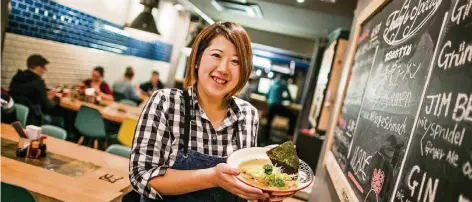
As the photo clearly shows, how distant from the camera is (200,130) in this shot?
156 centimetres

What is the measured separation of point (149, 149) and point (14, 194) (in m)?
0.95

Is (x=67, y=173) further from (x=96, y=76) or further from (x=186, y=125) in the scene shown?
(x=96, y=76)

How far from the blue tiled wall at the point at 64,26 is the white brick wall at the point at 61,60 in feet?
0.35

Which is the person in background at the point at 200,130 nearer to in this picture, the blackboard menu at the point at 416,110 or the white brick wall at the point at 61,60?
the blackboard menu at the point at 416,110

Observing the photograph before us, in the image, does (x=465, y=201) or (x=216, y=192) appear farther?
(x=216, y=192)

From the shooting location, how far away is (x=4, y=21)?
4441 mm

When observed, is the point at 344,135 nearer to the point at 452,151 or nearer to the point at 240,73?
the point at 240,73

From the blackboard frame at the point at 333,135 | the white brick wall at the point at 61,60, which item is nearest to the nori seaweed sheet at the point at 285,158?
Answer: the blackboard frame at the point at 333,135

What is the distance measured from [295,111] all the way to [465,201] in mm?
9638

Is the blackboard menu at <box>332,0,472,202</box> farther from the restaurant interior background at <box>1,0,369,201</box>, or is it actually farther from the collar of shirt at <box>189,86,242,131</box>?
the restaurant interior background at <box>1,0,369,201</box>

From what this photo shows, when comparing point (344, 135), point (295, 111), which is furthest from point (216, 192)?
point (295, 111)

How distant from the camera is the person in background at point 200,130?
1.36 meters

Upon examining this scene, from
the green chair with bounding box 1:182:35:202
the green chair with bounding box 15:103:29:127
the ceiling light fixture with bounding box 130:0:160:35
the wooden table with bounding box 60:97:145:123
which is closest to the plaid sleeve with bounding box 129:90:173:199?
the green chair with bounding box 1:182:35:202

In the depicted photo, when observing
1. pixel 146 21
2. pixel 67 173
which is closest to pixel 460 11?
pixel 67 173
